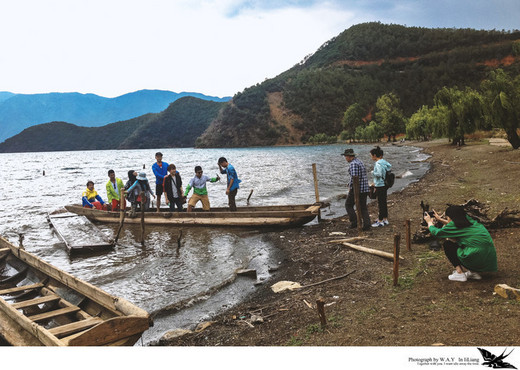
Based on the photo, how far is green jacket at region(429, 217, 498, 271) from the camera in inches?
177

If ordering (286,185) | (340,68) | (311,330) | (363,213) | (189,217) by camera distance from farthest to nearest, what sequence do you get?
(340,68) → (286,185) → (189,217) → (363,213) → (311,330)

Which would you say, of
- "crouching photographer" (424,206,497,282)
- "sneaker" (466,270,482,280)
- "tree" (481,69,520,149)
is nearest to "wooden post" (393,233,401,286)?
"crouching photographer" (424,206,497,282)

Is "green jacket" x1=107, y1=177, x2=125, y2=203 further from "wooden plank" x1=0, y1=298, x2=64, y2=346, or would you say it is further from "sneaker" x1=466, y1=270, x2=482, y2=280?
"sneaker" x1=466, y1=270, x2=482, y2=280

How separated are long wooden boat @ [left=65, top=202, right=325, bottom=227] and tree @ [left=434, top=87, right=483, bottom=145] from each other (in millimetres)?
25300

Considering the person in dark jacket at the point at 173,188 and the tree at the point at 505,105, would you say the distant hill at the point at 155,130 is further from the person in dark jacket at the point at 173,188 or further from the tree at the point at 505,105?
the tree at the point at 505,105

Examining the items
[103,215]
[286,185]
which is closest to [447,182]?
[286,185]

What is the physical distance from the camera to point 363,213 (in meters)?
8.96

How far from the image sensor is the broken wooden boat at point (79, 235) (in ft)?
32.6

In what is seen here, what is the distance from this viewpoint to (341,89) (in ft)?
413

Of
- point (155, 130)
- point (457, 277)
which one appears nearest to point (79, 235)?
point (457, 277)

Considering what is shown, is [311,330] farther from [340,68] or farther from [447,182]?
[340,68]
